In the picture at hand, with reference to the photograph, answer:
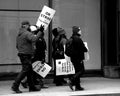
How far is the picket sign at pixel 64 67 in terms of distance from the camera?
14.0 meters

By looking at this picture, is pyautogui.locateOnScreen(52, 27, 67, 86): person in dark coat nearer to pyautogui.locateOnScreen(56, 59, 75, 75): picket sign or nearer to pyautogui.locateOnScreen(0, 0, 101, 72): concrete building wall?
pyautogui.locateOnScreen(56, 59, 75, 75): picket sign

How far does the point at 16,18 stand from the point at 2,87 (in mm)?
3180

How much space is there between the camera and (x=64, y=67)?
14086 millimetres

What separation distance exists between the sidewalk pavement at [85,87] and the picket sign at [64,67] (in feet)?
1.78

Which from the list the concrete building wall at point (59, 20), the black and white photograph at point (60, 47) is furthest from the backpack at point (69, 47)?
the concrete building wall at point (59, 20)

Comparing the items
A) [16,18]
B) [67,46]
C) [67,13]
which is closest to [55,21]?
[67,13]

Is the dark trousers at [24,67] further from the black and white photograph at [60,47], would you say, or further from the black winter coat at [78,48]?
the black winter coat at [78,48]

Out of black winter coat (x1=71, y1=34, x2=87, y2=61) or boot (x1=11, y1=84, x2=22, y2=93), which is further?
black winter coat (x1=71, y1=34, x2=87, y2=61)

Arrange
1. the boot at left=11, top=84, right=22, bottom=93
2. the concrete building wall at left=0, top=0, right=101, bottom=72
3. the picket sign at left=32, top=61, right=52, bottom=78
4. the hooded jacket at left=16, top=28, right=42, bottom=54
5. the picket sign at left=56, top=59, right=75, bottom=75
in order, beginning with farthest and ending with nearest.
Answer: the concrete building wall at left=0, top=0, right=101, bottom=72 → the picket sign at left=56, top=59, right=75, bottom=75 → the picket sign at left=32, top=61, right=52, bottom=78 → the boot at left=11, top=84, right=22, bottom=93 → the hooded jacket at left=16, top=28, right=42, bottom=54

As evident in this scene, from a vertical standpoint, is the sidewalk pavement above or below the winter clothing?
below

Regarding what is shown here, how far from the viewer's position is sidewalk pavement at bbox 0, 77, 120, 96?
1284cm

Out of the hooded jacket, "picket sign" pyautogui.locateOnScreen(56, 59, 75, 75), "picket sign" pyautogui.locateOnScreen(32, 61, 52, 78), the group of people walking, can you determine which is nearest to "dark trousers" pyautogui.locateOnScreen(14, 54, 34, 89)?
the group of people walking

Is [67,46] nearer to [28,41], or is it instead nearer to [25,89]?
[28,41]

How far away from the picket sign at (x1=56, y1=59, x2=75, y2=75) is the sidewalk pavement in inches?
21.4
